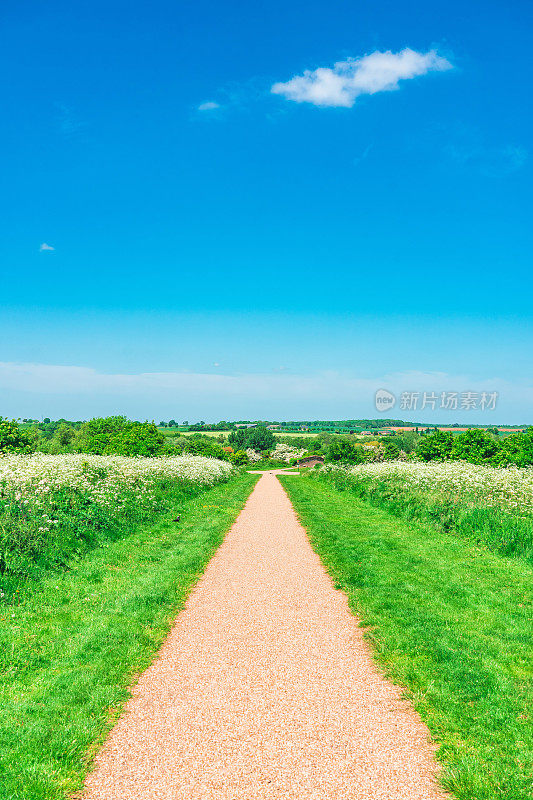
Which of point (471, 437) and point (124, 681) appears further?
point (471, 437)

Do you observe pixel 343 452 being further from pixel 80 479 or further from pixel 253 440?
pixel 253 440

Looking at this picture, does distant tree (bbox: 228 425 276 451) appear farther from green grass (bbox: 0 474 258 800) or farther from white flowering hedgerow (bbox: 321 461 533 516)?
green grass (bbox: 0 474 258 800)

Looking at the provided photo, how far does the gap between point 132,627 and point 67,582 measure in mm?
2361

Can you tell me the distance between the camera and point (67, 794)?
11.8ft

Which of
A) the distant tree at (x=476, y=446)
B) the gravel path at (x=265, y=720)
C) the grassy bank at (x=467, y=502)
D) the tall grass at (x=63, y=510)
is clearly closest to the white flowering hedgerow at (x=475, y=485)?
the grassy bank at (x=467, y=502)

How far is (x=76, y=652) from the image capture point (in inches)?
228

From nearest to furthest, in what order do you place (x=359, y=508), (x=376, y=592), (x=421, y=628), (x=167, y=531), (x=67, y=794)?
(x=67, y=794), (x=421, y=628), (x=376, y=592), (x=167, y=531), (x=359, y=508)

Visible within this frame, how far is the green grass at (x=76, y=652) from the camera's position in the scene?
3.91 metres

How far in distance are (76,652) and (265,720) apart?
254cm

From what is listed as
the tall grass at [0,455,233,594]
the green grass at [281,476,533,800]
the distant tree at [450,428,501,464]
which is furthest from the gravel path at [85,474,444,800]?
the distant tree at [450,428,501,464]

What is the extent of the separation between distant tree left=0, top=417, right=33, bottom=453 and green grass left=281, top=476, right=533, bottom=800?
44.8 m

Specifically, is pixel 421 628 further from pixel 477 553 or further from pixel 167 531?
pixel 167 531

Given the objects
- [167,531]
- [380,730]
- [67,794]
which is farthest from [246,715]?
[167,531]

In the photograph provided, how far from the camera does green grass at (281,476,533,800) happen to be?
396cm
